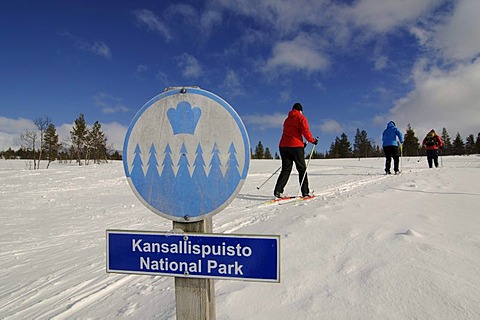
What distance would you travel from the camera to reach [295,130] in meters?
6.10

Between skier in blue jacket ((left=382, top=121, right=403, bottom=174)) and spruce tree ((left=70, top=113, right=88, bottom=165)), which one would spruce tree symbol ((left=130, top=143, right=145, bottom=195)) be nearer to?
skier in blue jacket ((left=382, top=121, right=403, bottom=174))

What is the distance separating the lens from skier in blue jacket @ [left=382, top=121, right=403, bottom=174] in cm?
937

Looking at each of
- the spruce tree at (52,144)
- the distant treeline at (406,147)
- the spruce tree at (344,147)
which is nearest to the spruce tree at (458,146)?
the distant treeline at (406,147)

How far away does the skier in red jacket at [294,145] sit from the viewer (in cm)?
600

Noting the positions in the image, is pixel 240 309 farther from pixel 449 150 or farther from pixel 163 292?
pixel 449 150

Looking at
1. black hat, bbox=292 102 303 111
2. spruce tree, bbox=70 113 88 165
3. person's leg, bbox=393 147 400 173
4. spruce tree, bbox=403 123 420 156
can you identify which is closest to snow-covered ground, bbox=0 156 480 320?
black hat, bbox=292 102 303 111

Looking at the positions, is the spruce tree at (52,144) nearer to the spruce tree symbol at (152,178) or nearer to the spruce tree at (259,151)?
the spruce tree at (259,151)

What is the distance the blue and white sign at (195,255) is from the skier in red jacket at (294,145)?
4.98m

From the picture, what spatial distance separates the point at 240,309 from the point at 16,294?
2.54m

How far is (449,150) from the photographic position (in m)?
75.6

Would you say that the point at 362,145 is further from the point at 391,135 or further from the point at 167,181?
the point at 167,181

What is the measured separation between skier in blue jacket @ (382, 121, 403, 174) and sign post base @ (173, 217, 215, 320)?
987cm

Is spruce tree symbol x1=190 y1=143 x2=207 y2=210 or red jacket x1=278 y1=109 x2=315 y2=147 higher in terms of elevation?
red jacket x1=278 y1=109 x2=315 y2=147

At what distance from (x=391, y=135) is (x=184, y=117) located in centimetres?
1024
